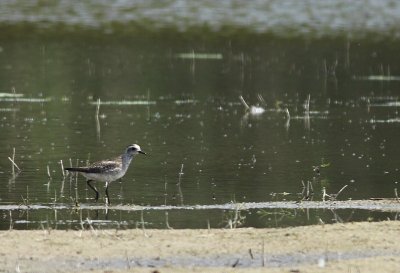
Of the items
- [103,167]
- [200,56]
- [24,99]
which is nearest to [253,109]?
[24,99]

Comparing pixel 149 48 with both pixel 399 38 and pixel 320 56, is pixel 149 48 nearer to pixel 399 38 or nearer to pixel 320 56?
pixel 320 56

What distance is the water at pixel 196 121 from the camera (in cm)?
1900

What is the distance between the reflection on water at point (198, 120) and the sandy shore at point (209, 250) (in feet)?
5.43

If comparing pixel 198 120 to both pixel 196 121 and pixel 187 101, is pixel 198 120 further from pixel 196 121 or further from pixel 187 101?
pixel 187 101

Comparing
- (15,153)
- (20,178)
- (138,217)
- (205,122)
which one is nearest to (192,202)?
(138,217)

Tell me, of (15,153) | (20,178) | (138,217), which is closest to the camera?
(138,217)

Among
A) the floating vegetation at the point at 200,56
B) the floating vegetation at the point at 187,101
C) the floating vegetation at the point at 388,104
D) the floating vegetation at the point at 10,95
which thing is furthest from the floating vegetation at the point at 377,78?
the floating vegetation at the point at 10,95

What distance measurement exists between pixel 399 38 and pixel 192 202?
30.1 m

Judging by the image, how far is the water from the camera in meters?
19.0

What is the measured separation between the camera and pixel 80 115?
93.7 ft

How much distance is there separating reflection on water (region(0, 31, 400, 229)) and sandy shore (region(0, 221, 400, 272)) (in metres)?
1.66

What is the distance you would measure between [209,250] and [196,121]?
1426 centimetres

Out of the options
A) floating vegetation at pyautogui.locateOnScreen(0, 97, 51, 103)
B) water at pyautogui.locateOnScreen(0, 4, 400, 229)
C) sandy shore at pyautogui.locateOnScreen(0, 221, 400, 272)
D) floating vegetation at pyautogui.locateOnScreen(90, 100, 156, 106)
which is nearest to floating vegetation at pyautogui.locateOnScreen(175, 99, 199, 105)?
water at pyautogui.locateOnScreen(0, 4, 400, 229)

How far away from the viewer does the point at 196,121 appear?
2800 centimetres
